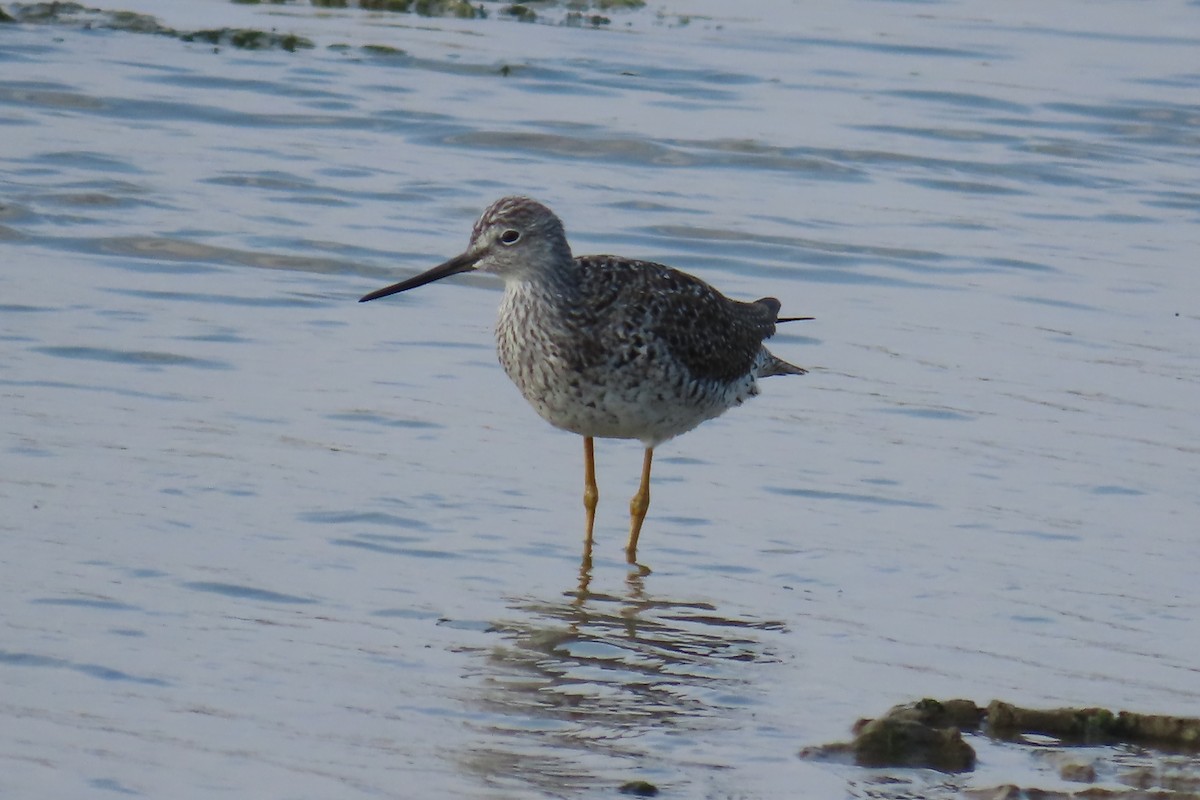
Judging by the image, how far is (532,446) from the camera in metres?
9.16

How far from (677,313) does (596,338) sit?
0.51m

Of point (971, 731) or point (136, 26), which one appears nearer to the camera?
point (971, 731)

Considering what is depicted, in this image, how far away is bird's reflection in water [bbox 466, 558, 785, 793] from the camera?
18.4ft

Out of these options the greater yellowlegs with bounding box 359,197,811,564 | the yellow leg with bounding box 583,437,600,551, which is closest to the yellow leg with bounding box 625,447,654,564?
the greater yellowlegs with bounding box 359,197,811,564

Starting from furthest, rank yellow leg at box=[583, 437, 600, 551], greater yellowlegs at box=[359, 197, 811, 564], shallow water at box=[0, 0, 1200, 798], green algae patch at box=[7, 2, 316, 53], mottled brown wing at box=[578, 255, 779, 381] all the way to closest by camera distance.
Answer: green algae patch at box=[7, 2, 316, 53], mottled brown wing at box=[578, 255, 779, 381], greater yellowlegs at box=[359, 197, 811, 564], yellow leg at box=[583, 437, 600, 551], shallow water at box=[0, 0, 1200, 798]

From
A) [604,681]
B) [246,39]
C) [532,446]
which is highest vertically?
[246,39]

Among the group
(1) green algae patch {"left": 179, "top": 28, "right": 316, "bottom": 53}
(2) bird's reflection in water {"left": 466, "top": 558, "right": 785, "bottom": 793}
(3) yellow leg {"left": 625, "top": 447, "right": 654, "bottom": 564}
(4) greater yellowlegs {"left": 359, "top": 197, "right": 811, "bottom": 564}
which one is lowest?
(2) bird's reflection in water {"left": 466, "top": 558, "right": 785, "bottom": 793}

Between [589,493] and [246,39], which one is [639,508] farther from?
[246,39]

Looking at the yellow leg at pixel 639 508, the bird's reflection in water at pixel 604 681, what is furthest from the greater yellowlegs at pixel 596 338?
the bird's reflection in water at pixel 604 681

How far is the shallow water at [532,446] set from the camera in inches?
231

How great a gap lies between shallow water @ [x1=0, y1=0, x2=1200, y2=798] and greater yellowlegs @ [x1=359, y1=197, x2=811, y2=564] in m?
0.43

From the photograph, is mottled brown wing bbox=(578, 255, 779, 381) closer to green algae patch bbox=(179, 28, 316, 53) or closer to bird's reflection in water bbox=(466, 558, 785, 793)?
bird's reflection in water bbox=(466, 558, 785, 793)

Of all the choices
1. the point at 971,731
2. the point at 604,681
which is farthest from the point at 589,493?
the point at 971,731

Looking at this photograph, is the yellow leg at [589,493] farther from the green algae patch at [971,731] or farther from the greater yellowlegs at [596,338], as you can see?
the green algae patch at [971,731]
